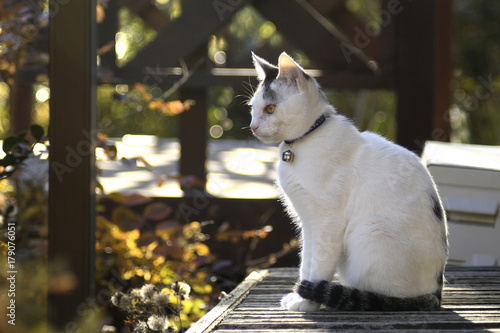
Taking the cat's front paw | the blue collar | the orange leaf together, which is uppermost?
the blue collar

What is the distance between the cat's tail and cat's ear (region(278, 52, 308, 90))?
24.7 inches

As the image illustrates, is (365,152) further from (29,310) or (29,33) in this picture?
(29,33)

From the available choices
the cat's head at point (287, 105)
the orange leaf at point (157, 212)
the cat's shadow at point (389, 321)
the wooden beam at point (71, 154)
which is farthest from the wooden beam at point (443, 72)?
the wooden beam at point (71, 154)

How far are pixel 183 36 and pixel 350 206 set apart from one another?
181 centimetres

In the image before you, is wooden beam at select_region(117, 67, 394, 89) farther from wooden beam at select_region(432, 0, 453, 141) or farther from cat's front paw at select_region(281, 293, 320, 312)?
cat's front paw at select_region(281, 293, 320, 312)

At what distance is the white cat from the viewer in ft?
6.23

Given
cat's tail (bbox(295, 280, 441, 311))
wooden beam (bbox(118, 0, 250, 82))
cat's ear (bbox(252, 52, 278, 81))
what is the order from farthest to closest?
wooden beam (bbox(118, 0, 250, 82)), cat's ear (bbox(252, 52, 278, 81)), cat's tail (bbox(295, 280, 441, 311))

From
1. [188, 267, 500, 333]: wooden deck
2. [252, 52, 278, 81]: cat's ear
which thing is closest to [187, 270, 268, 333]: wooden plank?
[188, 267, 500, 333]: wooden deck

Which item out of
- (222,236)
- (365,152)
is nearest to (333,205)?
(365,152)

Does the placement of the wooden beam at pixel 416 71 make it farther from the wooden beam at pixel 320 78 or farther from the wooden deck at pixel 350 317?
the wooden deck at pixel 350 317

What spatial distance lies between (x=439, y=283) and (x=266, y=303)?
558 millimetres

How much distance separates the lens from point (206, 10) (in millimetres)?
3375

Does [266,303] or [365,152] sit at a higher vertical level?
[365,152]

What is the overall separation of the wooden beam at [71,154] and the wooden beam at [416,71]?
1886 millimetres
